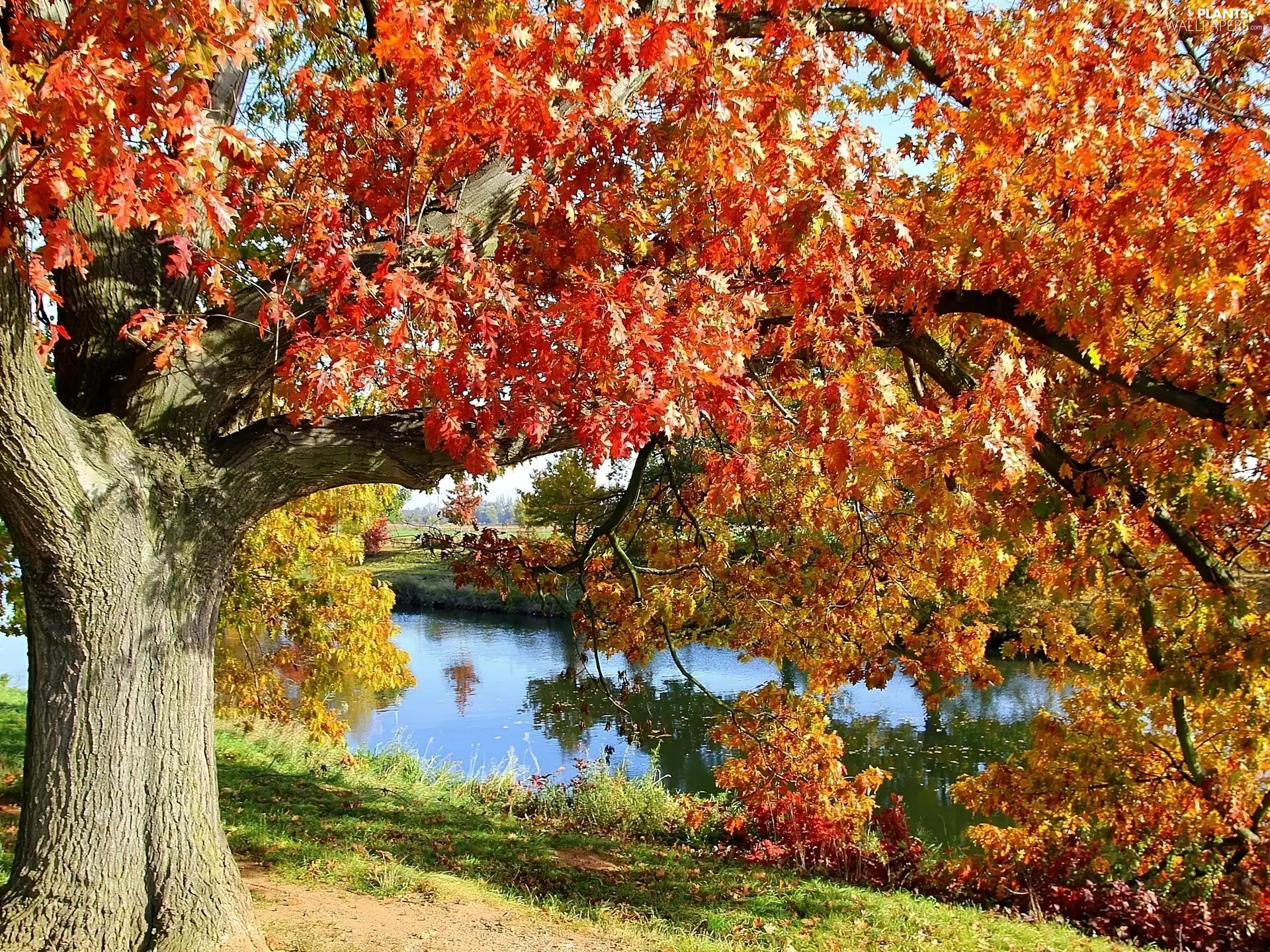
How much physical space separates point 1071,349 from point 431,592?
3467 centimetres

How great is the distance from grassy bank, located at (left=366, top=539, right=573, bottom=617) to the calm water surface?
255 inches

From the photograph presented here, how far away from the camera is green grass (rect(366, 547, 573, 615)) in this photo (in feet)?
107

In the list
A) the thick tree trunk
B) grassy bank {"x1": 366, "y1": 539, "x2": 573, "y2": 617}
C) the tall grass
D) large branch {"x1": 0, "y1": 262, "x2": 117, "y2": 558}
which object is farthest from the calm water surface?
grassy bank {"x1": 366, "y1": 539, "x2": 573, "y2": 617}

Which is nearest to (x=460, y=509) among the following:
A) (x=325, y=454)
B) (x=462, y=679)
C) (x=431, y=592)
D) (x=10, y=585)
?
(x=325, y=454)

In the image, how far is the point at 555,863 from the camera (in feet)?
26.0

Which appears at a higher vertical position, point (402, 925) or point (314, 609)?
point (314, 609)

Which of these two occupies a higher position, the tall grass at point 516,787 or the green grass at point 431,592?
the green grass at point 431,592

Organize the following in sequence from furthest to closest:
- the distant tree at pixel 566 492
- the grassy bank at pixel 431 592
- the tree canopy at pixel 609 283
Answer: the grassy bank at pixel 431 592, the distant tree at pixel 566 492, the tree canopy at pixel 609 283

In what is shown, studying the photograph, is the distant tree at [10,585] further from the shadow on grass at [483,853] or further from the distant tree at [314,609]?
the shadow on grass at [483,853]

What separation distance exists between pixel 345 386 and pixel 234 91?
2195 millimetres

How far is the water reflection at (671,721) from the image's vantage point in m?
14.2

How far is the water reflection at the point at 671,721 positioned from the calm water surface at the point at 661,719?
4 centimetres

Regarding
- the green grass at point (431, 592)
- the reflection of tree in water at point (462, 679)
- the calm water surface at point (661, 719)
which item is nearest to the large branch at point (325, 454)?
the calm water surface at point (661, 719)

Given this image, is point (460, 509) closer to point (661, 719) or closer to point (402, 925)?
point (402, 925)
